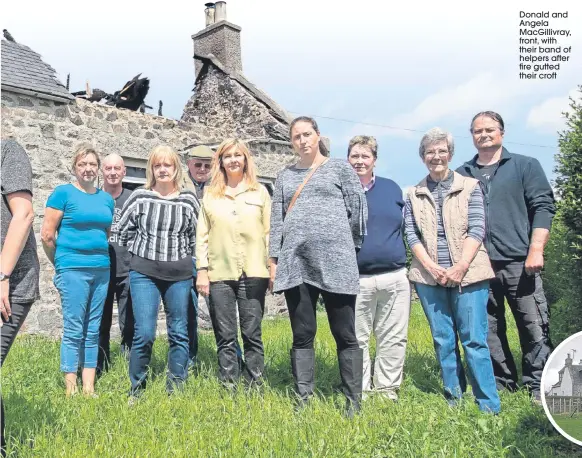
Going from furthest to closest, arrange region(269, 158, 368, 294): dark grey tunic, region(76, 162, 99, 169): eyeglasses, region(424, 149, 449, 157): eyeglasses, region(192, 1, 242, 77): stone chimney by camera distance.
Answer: region(192, 1, 242, 77): stone chimney → region(76, 162, 99, 169): eyeglasses → region(424, 149, 449, 157): eyeglasses → region(269, 158, 368, 294): dark grey tunic

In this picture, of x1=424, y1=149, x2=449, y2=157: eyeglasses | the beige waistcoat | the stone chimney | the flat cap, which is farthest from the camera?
the stone chimney

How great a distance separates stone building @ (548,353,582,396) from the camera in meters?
2.42

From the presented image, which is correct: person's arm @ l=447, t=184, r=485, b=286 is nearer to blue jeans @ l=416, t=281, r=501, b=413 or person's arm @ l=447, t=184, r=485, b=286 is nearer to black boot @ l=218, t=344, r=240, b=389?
blue jeans @ l=416, t=281, r=501, b=413

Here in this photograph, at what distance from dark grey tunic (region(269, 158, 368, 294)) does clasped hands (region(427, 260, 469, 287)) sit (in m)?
0.54

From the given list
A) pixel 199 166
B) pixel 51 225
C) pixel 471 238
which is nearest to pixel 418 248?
pixel 471 238

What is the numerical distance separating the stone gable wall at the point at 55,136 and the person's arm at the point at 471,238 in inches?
247

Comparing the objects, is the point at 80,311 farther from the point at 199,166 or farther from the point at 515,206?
the point at 515,206

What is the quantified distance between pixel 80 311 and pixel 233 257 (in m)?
1.23

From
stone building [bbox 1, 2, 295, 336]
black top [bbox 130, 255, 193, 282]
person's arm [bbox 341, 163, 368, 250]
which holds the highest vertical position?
stone building [bbox 1, 2, 295, 336]

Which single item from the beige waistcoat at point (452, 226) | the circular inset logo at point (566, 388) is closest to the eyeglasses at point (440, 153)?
the beige waistcoat at point (452, 226)

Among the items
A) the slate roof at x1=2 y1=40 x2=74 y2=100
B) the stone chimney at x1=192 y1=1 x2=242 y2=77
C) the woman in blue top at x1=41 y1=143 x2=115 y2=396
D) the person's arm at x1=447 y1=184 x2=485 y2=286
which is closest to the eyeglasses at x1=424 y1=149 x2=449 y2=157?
the person's arm at x1=447 y1=184 x2=485 y2=286

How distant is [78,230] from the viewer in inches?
165

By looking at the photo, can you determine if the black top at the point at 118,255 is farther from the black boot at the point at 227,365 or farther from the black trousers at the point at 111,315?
the black boot at the point at 227,365

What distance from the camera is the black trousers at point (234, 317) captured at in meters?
4.03
